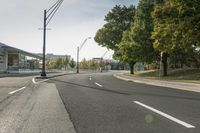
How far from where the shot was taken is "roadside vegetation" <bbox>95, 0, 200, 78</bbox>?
108ft

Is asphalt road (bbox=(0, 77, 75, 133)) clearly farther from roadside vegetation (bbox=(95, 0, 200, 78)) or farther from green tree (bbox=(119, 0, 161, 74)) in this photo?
green tree (bbox=(119, 0, 161, 74))

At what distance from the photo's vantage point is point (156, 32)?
37094mm

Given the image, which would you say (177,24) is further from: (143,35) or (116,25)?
(116,25)

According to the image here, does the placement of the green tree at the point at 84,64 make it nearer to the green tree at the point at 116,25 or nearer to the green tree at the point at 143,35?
the green tree at the point at 116,25

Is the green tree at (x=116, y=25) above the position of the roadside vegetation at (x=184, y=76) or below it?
above

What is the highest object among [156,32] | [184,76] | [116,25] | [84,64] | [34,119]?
[116,25]

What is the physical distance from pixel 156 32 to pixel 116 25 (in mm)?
30491

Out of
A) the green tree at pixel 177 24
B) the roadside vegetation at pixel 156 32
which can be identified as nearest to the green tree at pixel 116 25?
the roadside vegetation at pixel 156 32

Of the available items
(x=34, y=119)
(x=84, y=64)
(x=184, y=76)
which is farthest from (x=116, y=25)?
(x=84, y=64)

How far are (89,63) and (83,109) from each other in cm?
17597

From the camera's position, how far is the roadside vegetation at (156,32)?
1292 inches

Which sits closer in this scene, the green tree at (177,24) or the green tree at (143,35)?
the green tree at (177,24)

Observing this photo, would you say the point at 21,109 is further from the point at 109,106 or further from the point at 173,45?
the point at 173,45

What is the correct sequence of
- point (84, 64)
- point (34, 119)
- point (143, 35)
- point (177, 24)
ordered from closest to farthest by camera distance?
point (34, 119)
point (177, 24)
point (143, 35)
point (84, 64)
